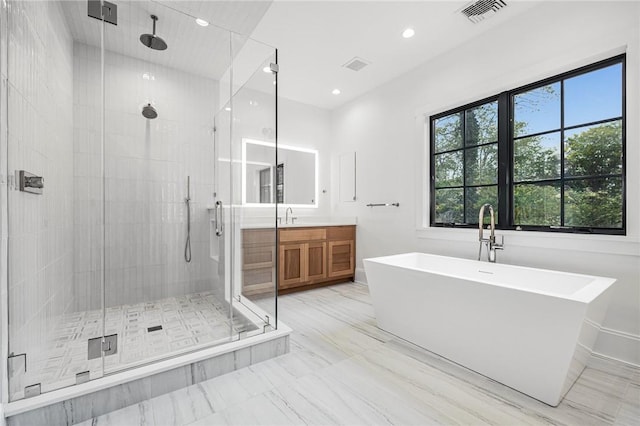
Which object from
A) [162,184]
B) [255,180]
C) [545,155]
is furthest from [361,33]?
[162,184]

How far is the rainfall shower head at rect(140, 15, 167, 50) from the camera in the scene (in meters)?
2.19

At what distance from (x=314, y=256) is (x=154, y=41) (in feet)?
8.89

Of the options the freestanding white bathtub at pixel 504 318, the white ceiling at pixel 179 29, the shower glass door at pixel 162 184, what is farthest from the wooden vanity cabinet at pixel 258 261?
the white ceiling at pixel 179 29

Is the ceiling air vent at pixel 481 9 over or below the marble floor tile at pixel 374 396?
over

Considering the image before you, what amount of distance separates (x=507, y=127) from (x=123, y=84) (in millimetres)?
3219

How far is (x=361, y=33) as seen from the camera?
279 cm

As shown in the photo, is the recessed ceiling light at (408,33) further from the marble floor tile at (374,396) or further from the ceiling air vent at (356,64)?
the marble floor tile at (374,396)

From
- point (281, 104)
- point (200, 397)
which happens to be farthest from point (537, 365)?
point (281, 104)

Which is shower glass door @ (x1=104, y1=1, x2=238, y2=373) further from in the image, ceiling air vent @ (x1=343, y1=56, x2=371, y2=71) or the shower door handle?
ceiling air vent @ (x1=343, y1=56, x2=371, y2=71)

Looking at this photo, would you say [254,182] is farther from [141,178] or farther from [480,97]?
[480,97]

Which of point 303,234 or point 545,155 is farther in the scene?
point 303,234

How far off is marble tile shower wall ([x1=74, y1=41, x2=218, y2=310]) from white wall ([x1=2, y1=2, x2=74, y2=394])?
3.1 inches

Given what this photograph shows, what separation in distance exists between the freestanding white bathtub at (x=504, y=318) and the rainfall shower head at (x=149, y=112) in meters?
2.14

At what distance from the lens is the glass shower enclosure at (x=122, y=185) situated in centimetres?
151
